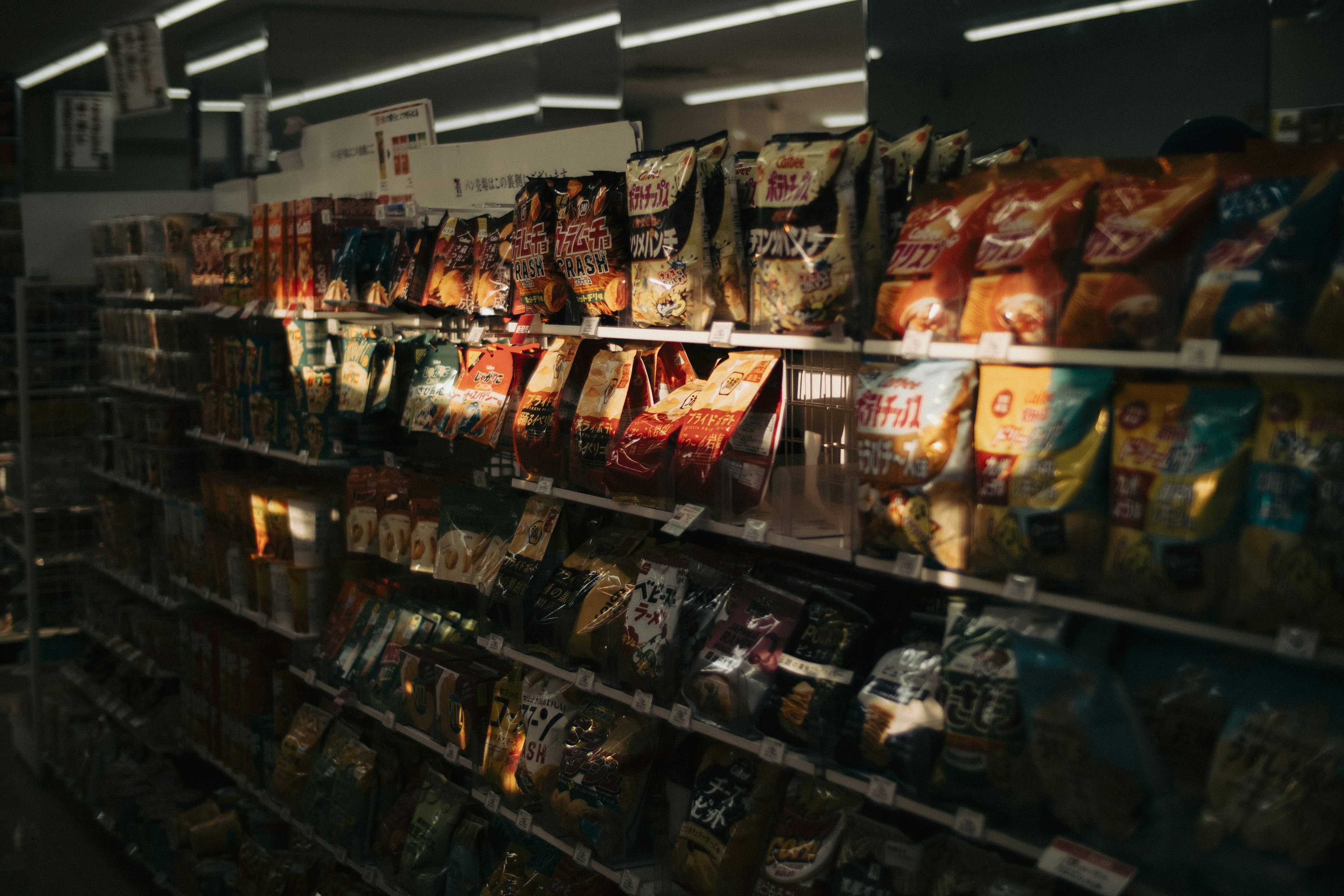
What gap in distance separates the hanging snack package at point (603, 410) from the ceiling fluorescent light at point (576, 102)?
4.60m

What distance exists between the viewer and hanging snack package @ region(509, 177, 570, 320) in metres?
2.78

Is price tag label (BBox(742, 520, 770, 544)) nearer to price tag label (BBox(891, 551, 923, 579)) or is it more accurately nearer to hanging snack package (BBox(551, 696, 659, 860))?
price tag label (BBox(891, 551, 923, 579))

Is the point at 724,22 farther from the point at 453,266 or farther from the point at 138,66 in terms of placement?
the point at 138,66

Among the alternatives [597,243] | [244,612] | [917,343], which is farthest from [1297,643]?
[244,612]

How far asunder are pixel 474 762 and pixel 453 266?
1.48 metres

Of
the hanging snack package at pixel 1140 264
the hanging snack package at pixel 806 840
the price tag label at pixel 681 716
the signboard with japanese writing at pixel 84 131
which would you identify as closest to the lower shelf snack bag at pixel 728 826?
the hanging snack package at pixel 806 840

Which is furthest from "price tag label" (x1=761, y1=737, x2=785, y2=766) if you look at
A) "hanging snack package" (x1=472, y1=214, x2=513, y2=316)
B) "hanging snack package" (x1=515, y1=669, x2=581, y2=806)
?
"hanging snack package" (x1=472, y1=214, x2=513, y2=316)

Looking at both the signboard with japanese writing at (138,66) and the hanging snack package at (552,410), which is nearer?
the hanging snack package at (552,410)

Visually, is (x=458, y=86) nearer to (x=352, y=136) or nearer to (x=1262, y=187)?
(x=352, y=136)

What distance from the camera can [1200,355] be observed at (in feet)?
5.20

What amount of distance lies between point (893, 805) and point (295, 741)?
8.75 ft

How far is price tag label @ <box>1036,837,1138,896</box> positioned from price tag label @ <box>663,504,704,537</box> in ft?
3.13

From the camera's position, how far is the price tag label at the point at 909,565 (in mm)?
1968

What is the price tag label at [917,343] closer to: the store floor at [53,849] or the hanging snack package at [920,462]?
the hanging snack package at [920,462]
